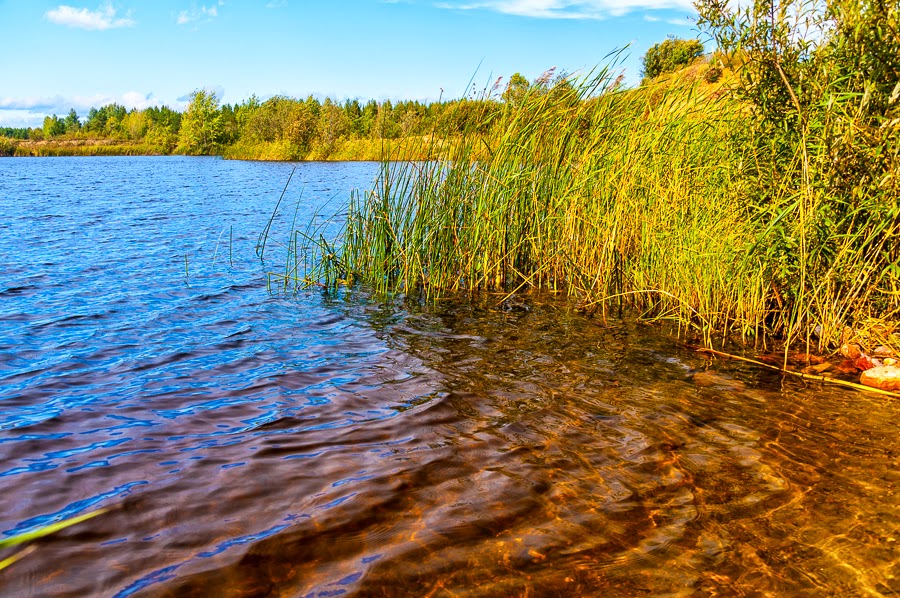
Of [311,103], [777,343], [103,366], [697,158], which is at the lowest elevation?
[103,366]

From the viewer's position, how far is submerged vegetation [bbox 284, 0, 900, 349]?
4.54 metres

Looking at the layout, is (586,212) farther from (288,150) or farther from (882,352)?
(288,150)

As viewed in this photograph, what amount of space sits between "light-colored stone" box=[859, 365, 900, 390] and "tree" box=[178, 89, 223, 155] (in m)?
82.3

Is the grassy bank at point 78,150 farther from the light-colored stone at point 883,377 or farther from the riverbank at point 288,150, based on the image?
the light-colored stone at point 883,377

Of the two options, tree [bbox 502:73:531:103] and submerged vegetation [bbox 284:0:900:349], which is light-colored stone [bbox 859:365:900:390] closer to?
submerged vegetation [bbox 284:0:900:349]

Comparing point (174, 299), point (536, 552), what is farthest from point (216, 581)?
point (174, 299)

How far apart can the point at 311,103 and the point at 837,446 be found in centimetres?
6396

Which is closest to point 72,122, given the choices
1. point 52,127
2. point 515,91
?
point 52,127

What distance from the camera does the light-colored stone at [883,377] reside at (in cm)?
446

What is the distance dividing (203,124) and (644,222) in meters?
81.5

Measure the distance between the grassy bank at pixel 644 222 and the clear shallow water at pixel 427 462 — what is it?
2.26ft

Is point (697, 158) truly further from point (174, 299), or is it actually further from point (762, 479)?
point (174, 299)

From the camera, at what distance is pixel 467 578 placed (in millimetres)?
2465

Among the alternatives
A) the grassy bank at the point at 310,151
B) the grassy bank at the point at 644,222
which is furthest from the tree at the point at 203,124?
the grassy bank at the point at 644,222
